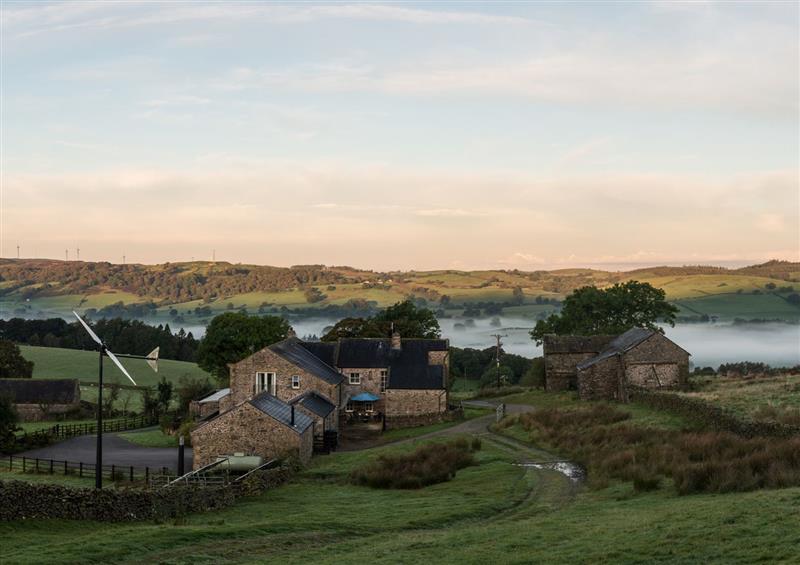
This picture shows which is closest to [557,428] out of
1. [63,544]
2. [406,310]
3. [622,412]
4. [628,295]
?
[622,412]

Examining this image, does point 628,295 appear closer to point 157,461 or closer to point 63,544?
point 157,461

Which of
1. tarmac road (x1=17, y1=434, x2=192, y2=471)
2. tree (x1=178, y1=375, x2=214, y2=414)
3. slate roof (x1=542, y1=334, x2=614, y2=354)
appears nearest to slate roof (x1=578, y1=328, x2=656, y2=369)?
slate roof (x1=542, y1=334, x2=614, y2=354)

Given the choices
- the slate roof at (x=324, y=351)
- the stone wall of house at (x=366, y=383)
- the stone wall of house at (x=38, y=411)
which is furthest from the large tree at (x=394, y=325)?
the stone wall of house at (x=38, y=411)

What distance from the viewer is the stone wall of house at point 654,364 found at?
222 feet

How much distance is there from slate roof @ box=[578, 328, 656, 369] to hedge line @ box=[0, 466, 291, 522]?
4380 cm

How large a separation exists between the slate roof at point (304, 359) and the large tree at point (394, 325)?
16.5 metres

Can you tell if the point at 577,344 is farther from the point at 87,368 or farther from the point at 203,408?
the point at 87,368

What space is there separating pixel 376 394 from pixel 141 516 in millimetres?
41348

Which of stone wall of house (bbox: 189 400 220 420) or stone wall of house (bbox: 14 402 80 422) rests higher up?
stone wall of house (bbox: 189 400 220 420)

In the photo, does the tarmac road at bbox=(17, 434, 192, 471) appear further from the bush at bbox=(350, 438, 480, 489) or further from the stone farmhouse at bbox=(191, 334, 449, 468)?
the bush at bbox=(350, 438, 480, 489)

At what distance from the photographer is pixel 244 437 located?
43.3 meters

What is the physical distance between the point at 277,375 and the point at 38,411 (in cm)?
3346

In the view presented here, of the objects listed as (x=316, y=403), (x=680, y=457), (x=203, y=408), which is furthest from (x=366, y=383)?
(x=680, y=457)

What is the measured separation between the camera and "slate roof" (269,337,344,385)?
6206 centimetres
